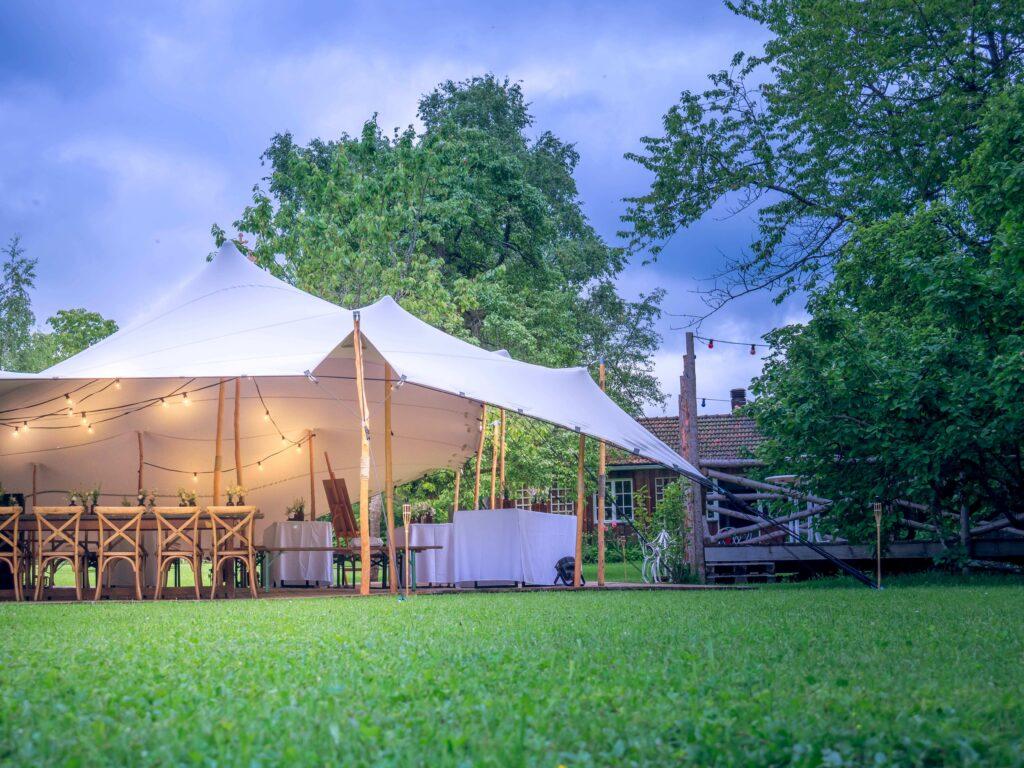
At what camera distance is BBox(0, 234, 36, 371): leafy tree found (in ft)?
104

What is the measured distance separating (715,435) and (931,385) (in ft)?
40.6

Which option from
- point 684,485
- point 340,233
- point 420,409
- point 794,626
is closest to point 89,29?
point 340,233

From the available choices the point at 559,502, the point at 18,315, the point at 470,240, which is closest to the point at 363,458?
the point at 470,240

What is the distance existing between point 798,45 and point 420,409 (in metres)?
7.98

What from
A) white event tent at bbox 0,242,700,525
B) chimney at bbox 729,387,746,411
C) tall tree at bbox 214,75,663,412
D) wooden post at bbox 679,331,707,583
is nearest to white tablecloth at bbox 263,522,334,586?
white event tent at bbox 0,242,700,525

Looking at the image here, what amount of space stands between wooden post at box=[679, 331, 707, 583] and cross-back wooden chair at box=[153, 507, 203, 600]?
6231mm

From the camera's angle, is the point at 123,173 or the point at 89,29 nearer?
the point at 89,29

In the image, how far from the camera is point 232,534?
9.84 meters

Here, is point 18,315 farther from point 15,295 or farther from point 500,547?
point 500,547

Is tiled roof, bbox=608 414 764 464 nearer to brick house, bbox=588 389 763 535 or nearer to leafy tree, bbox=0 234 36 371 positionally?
brick house, bbox=588 389 763 535

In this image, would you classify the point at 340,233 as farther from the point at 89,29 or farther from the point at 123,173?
the point at 123,173

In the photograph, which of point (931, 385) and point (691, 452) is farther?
point (691, 452)

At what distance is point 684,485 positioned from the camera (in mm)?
13859

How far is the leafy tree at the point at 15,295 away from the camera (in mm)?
31766
